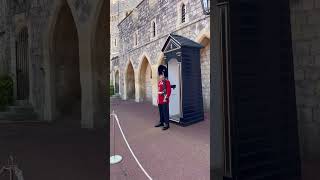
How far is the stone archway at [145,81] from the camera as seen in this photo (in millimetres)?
928

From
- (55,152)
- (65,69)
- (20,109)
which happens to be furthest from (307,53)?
(20,109)

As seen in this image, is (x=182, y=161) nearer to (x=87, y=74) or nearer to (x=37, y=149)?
(x=87, y=74)

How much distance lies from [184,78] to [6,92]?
5.07ft

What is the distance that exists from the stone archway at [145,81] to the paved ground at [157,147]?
0.11 feet

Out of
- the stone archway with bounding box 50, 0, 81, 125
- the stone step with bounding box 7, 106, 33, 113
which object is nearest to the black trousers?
the stone archway with bounding box 50, 0, 81, 125

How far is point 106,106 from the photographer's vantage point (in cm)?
99

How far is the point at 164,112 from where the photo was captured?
0.93 m

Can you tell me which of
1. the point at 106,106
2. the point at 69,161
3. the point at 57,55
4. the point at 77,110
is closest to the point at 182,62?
the point at 106,106

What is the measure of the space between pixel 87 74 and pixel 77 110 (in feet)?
0.89

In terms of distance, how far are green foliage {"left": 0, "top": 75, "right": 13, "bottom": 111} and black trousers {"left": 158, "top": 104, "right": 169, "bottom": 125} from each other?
1.42 meters

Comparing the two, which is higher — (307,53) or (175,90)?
(307,53)

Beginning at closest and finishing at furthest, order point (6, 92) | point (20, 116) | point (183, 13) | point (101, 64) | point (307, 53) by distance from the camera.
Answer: point (183, 13) → point (101, 64) → point (20, 116) → point (6, 92) → point (307, 53)

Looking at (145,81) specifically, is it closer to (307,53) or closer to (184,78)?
(184,78)

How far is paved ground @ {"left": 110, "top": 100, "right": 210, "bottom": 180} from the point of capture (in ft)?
2.91
